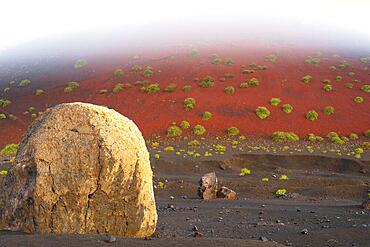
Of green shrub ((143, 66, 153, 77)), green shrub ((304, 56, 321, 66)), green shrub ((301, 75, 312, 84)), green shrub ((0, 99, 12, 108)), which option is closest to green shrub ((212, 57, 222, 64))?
green shrub ((143, 66, 153, 77))

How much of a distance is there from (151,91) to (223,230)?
35.2m

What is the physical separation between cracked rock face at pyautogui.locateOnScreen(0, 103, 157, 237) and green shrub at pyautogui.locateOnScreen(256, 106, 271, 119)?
101ft

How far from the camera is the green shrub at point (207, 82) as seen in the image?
153ft

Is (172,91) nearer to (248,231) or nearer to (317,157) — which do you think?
(317,157)

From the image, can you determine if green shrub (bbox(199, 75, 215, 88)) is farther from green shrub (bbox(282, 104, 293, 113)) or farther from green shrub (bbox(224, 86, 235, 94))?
green shrub (bbox(282, 104, 293, 113))

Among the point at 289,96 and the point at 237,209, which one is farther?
the point at 289,96

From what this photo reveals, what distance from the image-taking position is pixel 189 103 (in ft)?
136

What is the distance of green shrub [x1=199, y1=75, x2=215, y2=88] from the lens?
46.5 metres

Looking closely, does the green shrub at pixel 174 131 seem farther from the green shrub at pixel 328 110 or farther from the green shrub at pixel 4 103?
the green shrub at pixel 4 103

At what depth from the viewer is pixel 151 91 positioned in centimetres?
4575

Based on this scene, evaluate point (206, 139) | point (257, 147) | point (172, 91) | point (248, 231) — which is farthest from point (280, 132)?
point (248, 231)

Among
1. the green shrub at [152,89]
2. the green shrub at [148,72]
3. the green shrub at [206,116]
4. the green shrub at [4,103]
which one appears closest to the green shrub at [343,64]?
the green shrub at [206,116]

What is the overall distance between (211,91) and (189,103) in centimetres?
504

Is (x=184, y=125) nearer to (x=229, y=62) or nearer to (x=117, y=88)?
(x=117, y=88)
